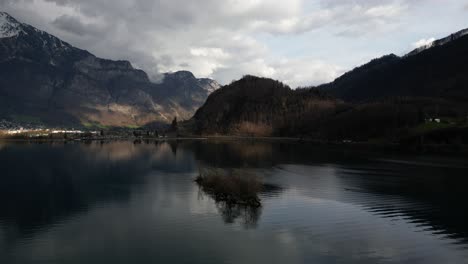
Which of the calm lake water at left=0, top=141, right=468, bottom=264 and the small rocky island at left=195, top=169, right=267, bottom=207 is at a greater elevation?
the small rocky island at left=195, top=169, right=267, bottom=207

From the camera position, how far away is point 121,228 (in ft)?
162

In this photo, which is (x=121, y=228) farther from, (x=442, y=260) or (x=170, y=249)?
(x=442, y=260)

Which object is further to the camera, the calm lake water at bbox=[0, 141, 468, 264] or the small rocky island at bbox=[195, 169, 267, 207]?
the small rocky island at bbox=[195, 169, 267, 207]

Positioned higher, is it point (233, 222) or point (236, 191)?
point (236, 191)

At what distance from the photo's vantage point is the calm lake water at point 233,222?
39.8 metres

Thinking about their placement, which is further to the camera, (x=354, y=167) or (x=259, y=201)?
(x=354, y=167)

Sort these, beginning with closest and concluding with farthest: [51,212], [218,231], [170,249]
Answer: [170,249], [218,231], [51,212]

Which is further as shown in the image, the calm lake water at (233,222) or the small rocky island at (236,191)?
the small rocky island at (236,191)

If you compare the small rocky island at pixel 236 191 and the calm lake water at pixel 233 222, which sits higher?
the small rocky island at pixel 236 191

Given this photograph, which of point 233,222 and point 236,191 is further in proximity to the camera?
point 236,191

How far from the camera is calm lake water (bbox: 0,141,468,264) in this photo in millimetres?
39750

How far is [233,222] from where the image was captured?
169 feet

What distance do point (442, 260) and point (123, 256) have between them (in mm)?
28473

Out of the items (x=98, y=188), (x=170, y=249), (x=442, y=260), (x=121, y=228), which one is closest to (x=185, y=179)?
(x=98, y=188)
